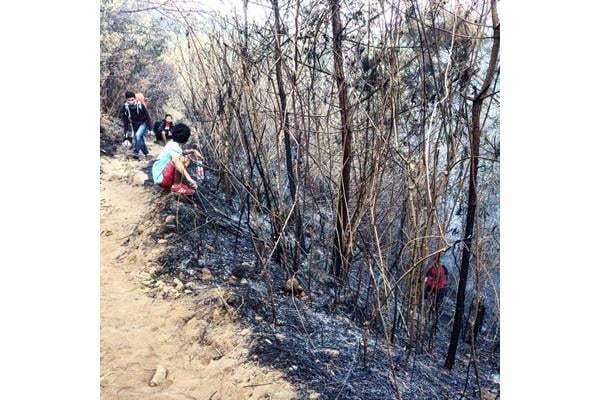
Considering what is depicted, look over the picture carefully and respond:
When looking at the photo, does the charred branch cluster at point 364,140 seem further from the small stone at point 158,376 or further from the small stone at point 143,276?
the small stone at point 158,376

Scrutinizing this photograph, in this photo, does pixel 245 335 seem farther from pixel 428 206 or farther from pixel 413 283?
pixel 428 206

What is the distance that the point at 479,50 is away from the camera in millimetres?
2461

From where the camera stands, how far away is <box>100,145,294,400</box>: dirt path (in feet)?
7.67

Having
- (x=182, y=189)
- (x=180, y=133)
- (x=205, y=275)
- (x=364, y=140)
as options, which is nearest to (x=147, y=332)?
(x=205, y=275)

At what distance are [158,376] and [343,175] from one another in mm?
1191

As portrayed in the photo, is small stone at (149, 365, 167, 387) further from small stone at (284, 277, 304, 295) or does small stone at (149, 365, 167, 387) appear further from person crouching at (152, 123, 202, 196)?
person crouching at (152, 123, 202, 196)

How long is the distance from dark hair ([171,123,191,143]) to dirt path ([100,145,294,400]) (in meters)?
0.10

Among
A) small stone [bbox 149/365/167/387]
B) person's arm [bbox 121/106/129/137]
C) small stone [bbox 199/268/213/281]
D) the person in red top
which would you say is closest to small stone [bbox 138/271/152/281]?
small stone [bbox 199/268/213/281]

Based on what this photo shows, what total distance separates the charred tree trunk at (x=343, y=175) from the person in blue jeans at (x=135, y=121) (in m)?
0.89

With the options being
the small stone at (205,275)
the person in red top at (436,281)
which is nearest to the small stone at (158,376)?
the small stone at (205,275)

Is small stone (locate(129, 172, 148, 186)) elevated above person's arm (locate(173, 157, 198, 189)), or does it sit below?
below
